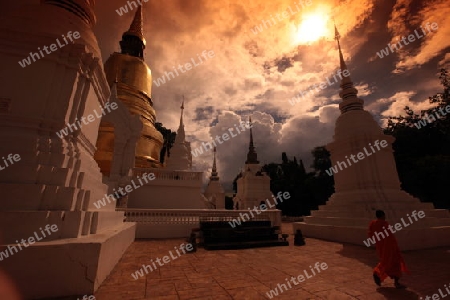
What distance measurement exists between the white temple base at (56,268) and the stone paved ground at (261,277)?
1.18ft

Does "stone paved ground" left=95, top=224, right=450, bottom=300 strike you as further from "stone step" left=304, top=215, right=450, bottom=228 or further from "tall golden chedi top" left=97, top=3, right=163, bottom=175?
"tall golden chedi top" left=97, top=3, right=163, bottom=175

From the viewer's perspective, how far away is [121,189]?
37.1 feet

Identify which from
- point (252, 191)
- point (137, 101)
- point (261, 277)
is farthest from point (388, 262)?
point (252, 191)

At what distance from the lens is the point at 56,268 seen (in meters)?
2.86

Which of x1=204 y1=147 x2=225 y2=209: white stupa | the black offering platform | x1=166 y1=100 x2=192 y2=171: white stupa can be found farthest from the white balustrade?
x1=204 y1=147 x2=225 y2=209: white stupa

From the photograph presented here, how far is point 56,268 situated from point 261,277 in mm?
3244

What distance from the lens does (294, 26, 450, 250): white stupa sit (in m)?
7.23

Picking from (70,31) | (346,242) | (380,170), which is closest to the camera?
(70,31)

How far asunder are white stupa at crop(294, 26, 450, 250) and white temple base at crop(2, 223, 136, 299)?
778cm

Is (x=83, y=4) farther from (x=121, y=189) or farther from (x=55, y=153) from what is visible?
(x=121, y=189)

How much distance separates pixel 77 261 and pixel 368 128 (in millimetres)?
11028

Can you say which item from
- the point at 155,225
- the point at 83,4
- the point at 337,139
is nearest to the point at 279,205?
the point at 337,139

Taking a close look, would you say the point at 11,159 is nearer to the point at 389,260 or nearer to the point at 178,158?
the point at 389,260

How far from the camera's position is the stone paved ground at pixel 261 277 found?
3213mm
